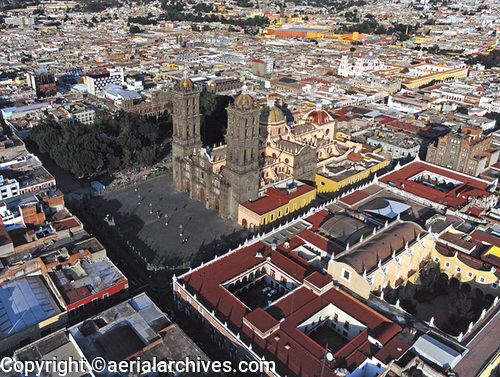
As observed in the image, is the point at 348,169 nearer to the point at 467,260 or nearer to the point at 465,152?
the point at 465,152

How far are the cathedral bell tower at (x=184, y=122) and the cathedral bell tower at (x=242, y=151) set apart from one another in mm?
9435

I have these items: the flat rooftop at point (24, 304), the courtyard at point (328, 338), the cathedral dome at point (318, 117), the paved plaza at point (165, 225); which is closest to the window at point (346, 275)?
the courtyard at point (328, 338)

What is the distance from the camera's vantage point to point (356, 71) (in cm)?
14350

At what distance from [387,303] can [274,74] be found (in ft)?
355

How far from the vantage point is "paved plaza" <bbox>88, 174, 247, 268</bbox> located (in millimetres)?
55719

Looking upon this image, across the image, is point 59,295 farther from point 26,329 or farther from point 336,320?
point 336,320

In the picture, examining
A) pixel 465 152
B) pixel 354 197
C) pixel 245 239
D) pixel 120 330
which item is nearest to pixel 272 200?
pixel 245 239

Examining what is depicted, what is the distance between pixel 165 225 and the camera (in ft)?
202

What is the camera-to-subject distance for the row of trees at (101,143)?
241 feet

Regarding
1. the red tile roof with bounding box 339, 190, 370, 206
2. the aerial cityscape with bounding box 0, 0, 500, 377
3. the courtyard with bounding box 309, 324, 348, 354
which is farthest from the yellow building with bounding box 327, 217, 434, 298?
the red tile roof with bounding box 339, 190, 370, 206

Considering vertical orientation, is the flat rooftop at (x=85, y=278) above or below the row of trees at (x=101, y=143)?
below

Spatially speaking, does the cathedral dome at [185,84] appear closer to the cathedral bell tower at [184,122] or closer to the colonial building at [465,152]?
the cathedral bell tower at [184,122]

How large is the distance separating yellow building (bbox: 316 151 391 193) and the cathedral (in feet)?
7.01

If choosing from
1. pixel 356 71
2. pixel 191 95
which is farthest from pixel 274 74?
pixel 191 95
